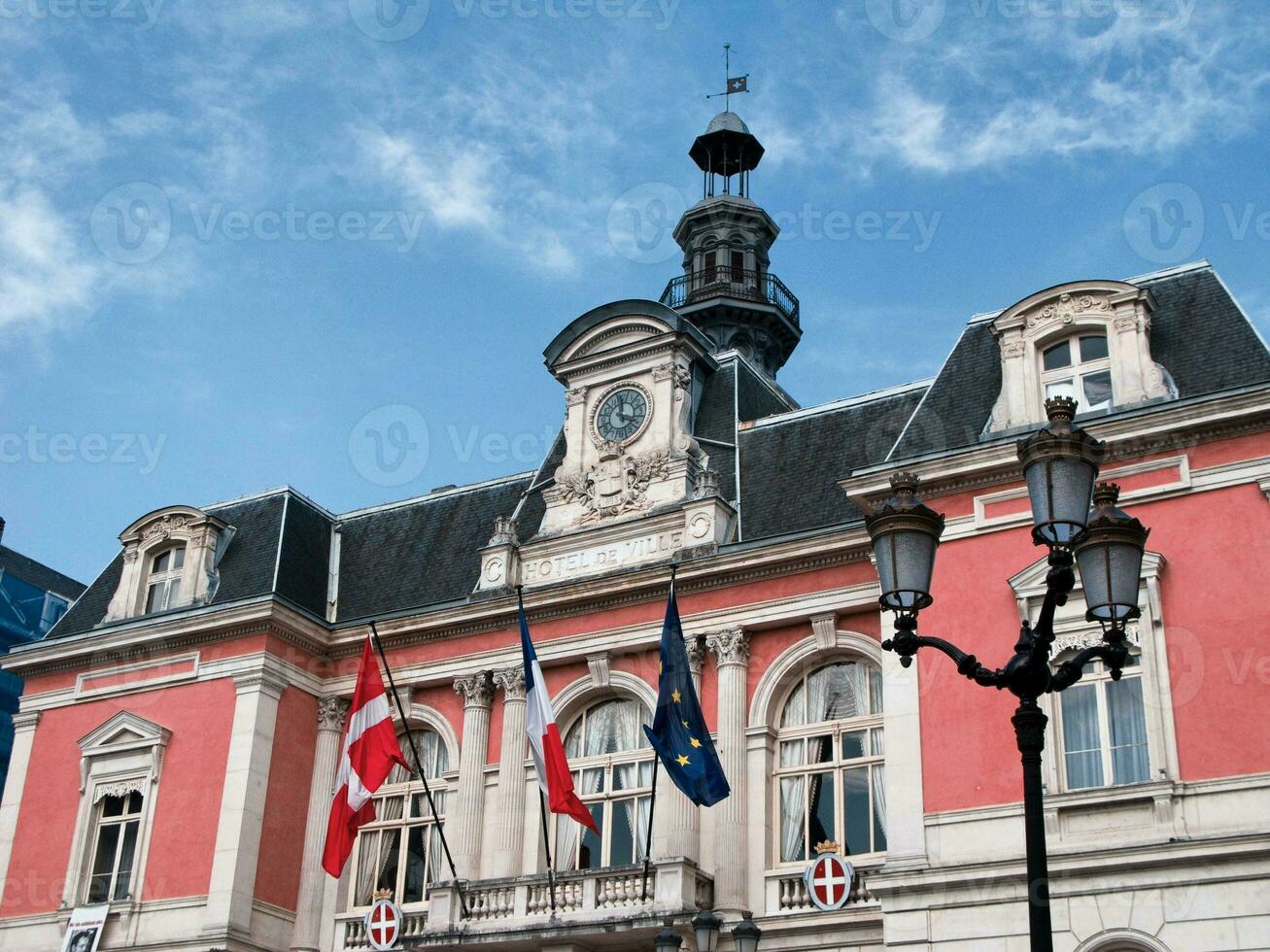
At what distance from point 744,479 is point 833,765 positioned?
5.76 metres

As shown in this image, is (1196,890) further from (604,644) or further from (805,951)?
(604,644)

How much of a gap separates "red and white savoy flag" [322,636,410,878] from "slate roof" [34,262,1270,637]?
11.4 feet

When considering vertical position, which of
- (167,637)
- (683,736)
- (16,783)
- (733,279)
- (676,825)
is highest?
(733,279)

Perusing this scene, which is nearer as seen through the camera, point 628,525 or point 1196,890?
point 1196,890

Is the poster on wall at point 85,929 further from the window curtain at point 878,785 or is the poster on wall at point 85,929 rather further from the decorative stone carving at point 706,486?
the window curtain at point 878,785

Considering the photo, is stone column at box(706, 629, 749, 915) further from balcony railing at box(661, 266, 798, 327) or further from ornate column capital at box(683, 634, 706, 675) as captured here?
balcony railing at box(661, 266, 798, 327)

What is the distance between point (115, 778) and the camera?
29.3 meters

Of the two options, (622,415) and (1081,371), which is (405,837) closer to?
(622,415)

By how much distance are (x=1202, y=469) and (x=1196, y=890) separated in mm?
5830

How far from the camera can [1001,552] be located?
22.5 m

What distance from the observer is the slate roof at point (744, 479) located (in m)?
24.0

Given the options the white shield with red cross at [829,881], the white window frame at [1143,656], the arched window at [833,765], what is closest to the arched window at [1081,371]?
the white window frame at [1143,656]

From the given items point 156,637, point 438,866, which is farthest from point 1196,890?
point 156,637

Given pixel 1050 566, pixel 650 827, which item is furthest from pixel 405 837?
pixel 1050 566
